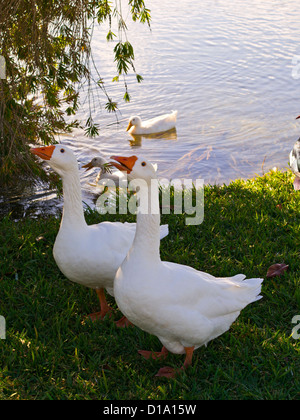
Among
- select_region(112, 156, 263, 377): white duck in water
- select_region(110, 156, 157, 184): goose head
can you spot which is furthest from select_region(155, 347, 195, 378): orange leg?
select_region(110, 156, 157, 184): goose head

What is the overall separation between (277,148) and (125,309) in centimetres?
586

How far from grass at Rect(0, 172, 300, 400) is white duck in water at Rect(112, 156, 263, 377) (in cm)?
22

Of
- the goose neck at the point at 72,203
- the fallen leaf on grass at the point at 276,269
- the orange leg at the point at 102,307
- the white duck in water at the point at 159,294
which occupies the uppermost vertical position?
the goose neck at the point at 72,203

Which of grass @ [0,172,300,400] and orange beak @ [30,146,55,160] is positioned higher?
orange beak @ [30,146,55,160]

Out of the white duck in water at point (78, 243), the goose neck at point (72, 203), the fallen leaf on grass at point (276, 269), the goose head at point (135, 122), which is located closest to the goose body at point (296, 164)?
the fallen leaf on grass at point (276, 269)

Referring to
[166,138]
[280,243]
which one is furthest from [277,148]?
[280,243]

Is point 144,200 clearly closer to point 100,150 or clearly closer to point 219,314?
point 219,314

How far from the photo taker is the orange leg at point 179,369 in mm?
2990

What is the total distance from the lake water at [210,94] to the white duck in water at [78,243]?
2944 mm

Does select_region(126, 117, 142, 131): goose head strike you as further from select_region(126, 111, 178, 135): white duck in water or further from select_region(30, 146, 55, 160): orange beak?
select_region(30, 146, 55, 160): orange beak

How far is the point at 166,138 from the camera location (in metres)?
8.77

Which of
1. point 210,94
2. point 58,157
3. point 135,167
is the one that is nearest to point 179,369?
point 135,167

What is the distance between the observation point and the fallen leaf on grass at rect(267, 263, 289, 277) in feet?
12.8

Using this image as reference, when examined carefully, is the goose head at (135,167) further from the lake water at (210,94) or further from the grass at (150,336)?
the lake water at (210,94)
